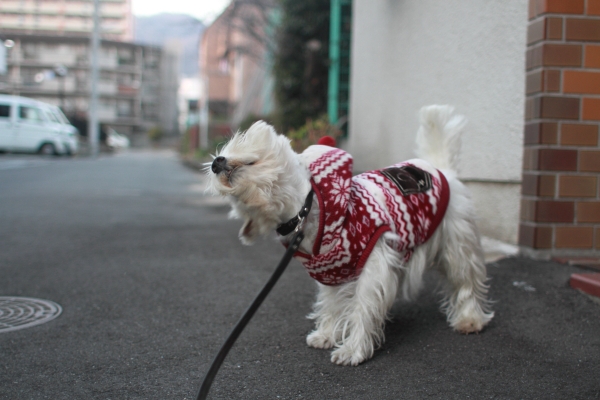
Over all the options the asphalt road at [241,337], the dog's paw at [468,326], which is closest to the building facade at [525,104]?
the asphalt road at [241,337]

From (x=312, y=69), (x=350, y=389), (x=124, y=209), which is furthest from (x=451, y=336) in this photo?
(x=312, y=69)

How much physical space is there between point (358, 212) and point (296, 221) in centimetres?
34

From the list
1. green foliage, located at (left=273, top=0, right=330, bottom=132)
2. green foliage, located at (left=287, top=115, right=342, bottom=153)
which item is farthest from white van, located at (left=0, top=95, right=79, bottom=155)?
green foliage, located at (left=287, top=115, right=342, bottom=153)

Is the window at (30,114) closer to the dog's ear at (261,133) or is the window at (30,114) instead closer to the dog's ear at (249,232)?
the dog's ear at (249,232)

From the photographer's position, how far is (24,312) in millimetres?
3057

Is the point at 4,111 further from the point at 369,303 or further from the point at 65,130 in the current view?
the point at 369,303

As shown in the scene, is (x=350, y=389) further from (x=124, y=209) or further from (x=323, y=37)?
(x=323, y=37)

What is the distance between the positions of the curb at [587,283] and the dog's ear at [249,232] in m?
2.16

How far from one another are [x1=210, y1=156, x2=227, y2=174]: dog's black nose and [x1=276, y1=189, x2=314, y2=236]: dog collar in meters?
0.41

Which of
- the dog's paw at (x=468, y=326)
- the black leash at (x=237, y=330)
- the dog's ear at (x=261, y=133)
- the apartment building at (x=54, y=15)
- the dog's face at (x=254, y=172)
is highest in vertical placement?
the apartment building at (x=54, y=15)

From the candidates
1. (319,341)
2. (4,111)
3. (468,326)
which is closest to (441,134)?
(468,326)

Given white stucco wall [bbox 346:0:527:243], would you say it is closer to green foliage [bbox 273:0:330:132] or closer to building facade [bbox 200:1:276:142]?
building facade [bbox 200:1:276:142]

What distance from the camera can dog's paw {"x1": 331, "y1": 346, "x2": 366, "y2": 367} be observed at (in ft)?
7.76

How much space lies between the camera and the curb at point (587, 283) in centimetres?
308
